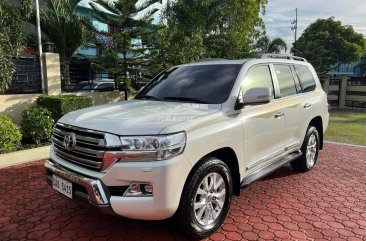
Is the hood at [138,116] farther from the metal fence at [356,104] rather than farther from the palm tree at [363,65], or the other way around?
the palm tree at [363,65]

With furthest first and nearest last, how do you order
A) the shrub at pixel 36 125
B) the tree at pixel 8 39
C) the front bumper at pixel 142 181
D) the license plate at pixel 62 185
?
the tree at pixel 8 39
the shrub at pixel 36 125
the license plate at pixel 62 185
the front bumper at pixel 142 181

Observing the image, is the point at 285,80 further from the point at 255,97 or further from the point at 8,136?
the point at 8,136

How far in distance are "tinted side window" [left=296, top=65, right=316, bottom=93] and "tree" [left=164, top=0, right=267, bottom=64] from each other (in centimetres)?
912

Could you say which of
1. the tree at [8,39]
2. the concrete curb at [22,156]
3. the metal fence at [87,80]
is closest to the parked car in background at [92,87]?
the metal fence at [87,80]

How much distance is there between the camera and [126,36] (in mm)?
9859

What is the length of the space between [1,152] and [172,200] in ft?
15.8

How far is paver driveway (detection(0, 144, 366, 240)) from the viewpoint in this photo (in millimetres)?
3344

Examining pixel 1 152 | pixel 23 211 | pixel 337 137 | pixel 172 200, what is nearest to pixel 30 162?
pixel 1 152

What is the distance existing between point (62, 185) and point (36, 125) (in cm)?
450

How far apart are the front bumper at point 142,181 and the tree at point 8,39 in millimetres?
5806

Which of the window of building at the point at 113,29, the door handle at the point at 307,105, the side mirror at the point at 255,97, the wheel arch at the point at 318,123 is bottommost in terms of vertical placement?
the wheel arch at the point at 318,123

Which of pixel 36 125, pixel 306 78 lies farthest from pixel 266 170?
pixel 36 125

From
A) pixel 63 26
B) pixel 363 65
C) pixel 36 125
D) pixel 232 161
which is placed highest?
pixel 63 26

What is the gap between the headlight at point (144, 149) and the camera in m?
2.70
